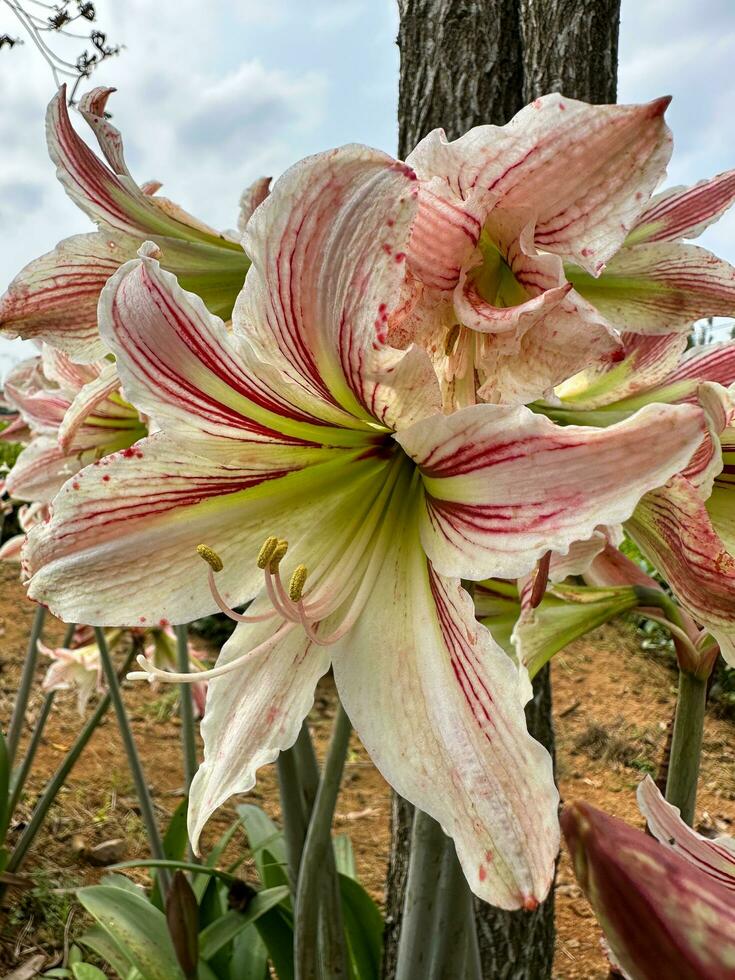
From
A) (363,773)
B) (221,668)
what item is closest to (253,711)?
(221,668)

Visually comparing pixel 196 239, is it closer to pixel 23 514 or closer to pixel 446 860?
pixel 446 860

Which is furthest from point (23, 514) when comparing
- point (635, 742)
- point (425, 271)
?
point (635, 742)

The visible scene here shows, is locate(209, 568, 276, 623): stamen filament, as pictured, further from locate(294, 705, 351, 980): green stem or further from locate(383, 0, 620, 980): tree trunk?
locate(383, 0, 620, 980): tree trunk

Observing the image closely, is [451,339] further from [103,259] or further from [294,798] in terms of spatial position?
[294,798]

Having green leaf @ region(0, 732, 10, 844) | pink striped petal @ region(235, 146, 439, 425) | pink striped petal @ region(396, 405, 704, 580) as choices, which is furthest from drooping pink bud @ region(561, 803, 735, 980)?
green leaf @ region(0, 732, 10, 844)

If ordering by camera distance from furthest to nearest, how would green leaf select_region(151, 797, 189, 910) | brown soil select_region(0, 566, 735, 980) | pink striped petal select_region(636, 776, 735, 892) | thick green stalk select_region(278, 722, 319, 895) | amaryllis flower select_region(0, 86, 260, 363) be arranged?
brown soil select_region(0, 566, 735, 980)
green leaf select_region(151, 797, 189, 910)
thick green stalk select_region(278, 722, 319, 895)
amaryllis flower select_region(0, 86, 260, 363)
pink striped petal select_region(636, 776, 735, 892)
